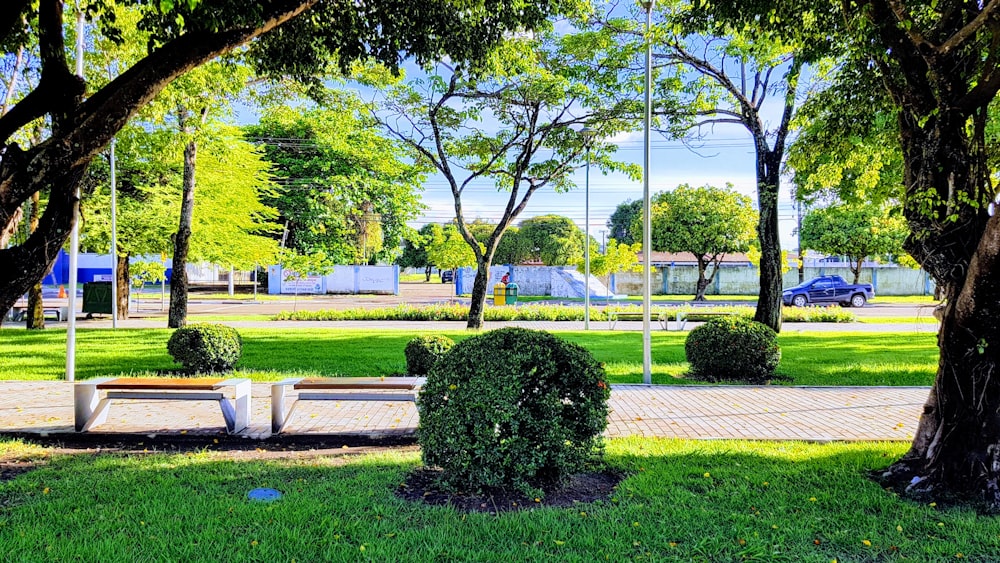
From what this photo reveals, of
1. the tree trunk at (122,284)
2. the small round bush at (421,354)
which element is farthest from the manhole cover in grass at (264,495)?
the tree trunk at (122,284)

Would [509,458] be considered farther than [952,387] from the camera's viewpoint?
No

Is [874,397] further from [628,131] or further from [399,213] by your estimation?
[399,213]

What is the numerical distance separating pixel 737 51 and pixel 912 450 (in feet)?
38.1

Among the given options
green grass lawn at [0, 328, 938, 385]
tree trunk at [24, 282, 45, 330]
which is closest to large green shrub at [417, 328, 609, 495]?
green grass lawn at [0, 328, 938, 385]

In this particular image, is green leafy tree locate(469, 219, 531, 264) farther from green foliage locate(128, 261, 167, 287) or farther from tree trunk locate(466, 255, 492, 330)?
tree trunk locate(466, 255, 492, 330)

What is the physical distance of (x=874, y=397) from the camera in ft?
26.9

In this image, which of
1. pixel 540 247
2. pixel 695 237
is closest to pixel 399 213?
pixel 695 237

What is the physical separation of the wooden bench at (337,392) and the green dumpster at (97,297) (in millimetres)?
19175

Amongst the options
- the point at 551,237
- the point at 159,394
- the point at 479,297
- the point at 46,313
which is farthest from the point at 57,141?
the point at 551,237

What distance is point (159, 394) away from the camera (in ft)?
20.1

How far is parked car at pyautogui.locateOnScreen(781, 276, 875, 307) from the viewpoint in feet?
96.3

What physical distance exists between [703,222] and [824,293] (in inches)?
304

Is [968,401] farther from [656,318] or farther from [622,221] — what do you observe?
[622,221]

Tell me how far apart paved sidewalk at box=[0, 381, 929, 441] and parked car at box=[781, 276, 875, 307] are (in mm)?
22354
